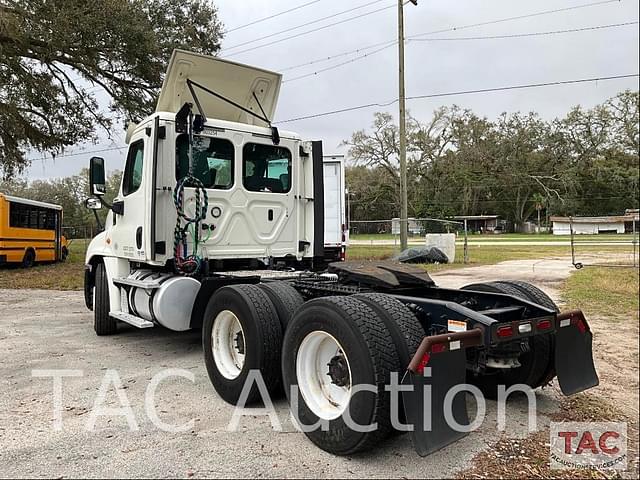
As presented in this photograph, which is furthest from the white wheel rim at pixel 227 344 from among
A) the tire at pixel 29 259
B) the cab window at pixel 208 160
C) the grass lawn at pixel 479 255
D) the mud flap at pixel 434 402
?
the tire at pixel 29 259

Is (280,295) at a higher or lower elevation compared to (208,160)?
lower

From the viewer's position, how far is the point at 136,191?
6.01 metres

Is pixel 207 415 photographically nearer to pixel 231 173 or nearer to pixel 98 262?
pixel 231 173

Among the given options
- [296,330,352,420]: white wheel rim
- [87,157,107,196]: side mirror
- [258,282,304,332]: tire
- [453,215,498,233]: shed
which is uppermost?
[453,215,498,233]: shed

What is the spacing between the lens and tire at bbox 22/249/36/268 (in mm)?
19922

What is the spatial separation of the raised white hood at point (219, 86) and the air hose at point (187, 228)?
1111mm

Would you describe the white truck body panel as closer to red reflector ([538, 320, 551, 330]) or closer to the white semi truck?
the white semi truck

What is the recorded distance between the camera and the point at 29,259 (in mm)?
20203

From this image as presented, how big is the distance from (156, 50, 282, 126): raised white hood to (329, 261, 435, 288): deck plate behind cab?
2909mm

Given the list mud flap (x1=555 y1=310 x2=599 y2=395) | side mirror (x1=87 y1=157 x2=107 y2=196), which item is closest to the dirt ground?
mud flap (x1=555 y1=310 x2=599 y2=395)

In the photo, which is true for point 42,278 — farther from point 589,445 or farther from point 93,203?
point 589,445

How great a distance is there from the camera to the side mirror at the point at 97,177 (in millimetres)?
6223

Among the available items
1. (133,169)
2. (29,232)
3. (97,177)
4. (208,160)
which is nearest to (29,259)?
(29,232)

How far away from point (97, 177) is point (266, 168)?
2.03 meters
